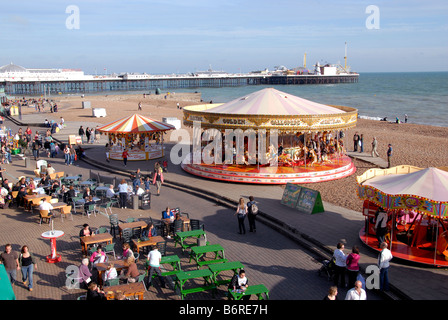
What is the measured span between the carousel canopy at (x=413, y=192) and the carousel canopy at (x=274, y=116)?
8.05 metres

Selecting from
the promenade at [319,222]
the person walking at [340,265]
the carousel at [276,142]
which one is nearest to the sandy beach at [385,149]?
the carousel at [276,142]

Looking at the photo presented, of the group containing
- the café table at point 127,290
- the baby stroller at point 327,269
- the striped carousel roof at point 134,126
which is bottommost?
the baby stroller at point 327,269

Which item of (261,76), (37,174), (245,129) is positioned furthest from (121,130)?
(261,76)

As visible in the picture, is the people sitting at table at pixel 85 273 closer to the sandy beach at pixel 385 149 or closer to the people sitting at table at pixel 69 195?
the people sitting at table at pixel 69 195

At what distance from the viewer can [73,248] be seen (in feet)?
39.8

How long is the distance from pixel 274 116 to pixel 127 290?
488 inches

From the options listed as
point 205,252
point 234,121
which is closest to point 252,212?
point 205,252

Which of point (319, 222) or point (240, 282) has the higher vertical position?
point (240, 282)

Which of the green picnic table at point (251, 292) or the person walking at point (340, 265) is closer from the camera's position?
the green picnic table at point (251, 292)

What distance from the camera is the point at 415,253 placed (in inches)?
426

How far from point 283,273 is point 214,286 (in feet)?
6.70

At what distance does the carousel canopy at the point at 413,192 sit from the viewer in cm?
993

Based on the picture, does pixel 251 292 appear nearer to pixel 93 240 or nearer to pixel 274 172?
pixel 93 240

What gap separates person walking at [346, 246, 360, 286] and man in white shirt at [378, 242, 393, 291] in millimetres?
499
